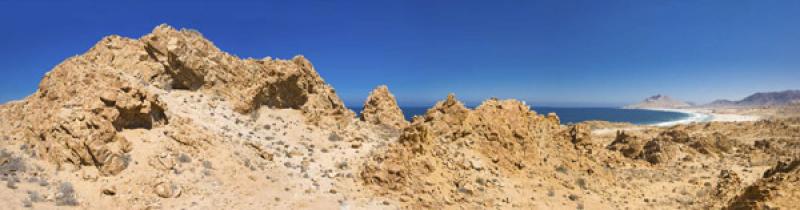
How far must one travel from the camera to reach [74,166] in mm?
11148

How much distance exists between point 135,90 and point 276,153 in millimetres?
4890

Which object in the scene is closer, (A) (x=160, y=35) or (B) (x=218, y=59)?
(A) (x=160, y=35)

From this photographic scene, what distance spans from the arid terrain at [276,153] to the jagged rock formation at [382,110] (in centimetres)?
95

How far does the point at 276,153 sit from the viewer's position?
1617 cm

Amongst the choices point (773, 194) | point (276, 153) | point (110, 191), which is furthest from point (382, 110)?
point (773, 194)

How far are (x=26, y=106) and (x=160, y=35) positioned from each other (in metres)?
6.94

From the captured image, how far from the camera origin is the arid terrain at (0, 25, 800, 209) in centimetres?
1130

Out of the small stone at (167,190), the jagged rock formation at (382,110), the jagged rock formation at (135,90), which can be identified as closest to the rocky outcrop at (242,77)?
the jagged rock formation at (135,90)

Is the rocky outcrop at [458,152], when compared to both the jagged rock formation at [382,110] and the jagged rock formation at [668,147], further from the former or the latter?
the jagged rock formation at [668,147]

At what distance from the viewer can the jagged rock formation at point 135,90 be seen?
38.0 feet

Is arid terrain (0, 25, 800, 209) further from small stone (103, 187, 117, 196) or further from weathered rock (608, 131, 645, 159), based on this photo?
weathered rock (608, 131, 645, 159)

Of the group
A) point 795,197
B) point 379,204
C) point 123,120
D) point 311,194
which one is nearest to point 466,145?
point 379,204

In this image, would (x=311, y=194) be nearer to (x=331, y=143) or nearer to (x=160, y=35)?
(x=331, y=143)

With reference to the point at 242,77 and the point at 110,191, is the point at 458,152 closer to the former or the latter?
the point at 110,191
